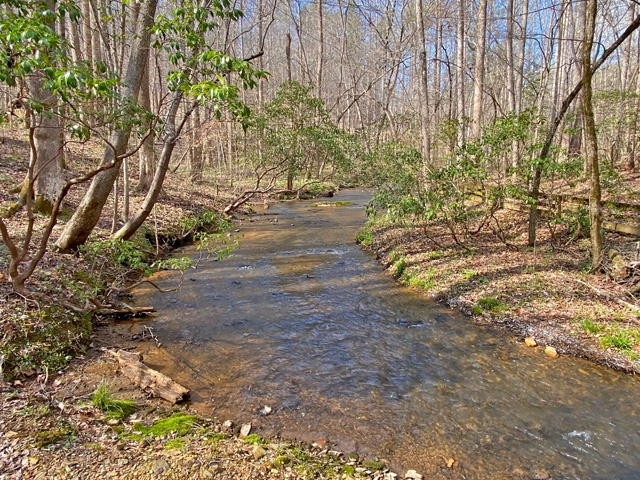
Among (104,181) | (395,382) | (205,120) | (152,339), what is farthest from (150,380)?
(205,120)

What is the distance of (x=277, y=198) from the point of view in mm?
21812

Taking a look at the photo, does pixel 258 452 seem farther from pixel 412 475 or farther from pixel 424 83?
pixel 424 83

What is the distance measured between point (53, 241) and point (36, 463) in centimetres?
577

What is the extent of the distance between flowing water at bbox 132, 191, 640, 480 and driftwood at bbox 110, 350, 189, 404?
8.9 inches

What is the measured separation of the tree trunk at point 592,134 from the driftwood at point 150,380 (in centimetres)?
705

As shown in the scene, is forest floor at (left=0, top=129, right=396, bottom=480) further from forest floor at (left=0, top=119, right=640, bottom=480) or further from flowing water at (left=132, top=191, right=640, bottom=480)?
flowing water at (left=132, top=191, right=640, bottom=480)

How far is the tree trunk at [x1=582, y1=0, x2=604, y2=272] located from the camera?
622cm

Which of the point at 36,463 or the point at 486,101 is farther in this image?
the point at 486,101

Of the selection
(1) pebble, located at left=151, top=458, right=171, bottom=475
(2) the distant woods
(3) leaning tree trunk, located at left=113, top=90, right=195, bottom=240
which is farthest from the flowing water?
(2) the distant woods

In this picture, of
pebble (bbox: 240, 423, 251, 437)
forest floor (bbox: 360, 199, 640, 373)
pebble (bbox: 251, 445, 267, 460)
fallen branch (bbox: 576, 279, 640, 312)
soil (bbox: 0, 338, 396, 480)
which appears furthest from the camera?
fallen branch (bbox: 576, 279, 640, 312)

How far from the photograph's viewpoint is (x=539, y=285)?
278 inches

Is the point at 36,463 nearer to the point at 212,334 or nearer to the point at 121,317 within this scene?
the point at 212,334

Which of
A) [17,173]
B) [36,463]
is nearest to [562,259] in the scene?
[36,463]

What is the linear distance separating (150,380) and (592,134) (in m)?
7.70
